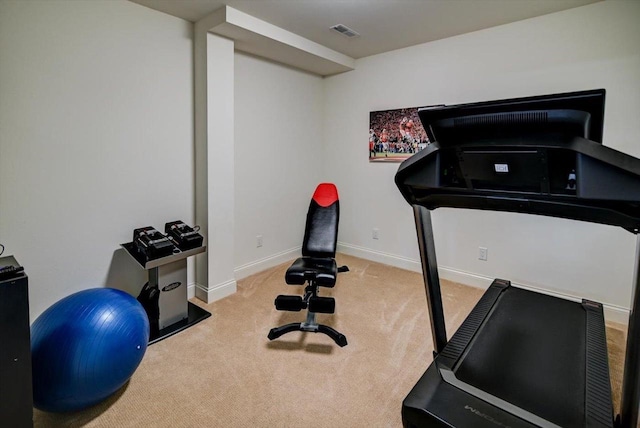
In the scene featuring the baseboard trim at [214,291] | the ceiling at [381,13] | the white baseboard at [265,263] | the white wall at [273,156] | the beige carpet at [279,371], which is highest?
the ceiling at [381,13]

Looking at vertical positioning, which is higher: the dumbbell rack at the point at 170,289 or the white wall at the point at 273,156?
the white wall at the point at 273,156

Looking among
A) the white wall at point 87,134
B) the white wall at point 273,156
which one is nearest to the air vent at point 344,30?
the white wall at point 273,156

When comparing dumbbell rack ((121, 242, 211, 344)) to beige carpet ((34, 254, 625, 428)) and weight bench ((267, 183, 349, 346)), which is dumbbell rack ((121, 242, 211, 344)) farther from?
weight bench ((267, 183, 349, 346))

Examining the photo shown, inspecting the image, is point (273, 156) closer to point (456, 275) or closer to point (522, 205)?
point (456, 275)

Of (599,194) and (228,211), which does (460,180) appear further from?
(228,211)

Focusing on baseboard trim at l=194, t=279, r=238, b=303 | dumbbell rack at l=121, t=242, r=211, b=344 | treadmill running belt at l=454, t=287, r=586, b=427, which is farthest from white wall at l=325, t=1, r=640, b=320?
dumbbell rack at l=121, t=242, r=211, b=344

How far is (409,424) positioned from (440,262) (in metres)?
2.49

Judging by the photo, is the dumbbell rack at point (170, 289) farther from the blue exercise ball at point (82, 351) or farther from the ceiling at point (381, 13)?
the ceiling at point (381, 13)

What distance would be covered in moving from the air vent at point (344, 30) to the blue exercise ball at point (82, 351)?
278cm

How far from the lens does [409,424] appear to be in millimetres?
1340

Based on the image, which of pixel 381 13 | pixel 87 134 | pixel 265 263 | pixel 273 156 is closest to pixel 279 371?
pixel 265 263

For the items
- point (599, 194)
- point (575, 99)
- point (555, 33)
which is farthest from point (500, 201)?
point (555, 33)

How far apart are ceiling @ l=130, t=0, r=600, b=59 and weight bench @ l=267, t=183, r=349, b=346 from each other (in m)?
1.44

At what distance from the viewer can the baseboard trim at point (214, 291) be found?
3.01 metres
